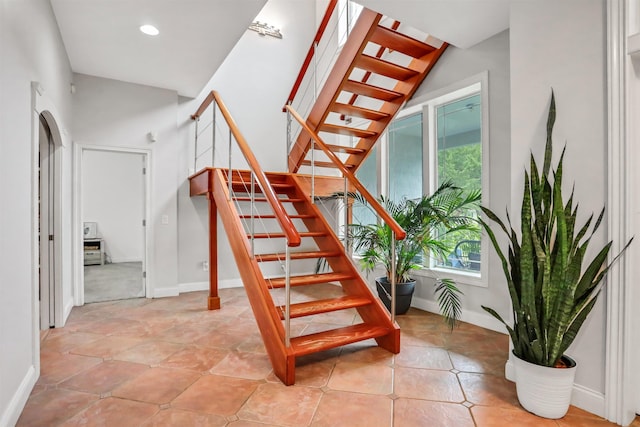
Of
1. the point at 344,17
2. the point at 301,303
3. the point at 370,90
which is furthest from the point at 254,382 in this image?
the point at 344,17

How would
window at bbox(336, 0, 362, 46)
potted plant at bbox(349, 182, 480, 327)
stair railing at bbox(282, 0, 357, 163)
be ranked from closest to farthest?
potted plant at bbox(349, 182, 480, 327) → window at bbox(336, 0, 362, 46) → stair railing at bbox(282, 0, 357, 163)

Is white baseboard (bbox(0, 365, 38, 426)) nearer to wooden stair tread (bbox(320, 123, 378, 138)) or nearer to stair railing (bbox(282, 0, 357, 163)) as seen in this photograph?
wooden stair tread (bbox(320, 123, 378, 138))

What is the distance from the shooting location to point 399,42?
3207 mm

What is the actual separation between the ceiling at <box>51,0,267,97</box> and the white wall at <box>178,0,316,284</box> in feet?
3.14

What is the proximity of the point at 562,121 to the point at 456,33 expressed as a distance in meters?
1.42

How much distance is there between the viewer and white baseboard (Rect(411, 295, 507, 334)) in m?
3.04

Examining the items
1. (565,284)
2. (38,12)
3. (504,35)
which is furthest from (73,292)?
(504,35)

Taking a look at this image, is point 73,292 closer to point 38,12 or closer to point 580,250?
point 38,12

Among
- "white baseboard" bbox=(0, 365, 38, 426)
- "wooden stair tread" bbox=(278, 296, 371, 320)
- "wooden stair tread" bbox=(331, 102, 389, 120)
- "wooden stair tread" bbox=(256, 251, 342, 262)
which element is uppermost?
"wooden stair tread" bbox=(331, 102, 389, 120)

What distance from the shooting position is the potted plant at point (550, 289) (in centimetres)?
171

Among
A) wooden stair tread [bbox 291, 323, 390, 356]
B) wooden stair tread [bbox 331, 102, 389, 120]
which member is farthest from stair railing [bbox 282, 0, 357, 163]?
wooden stair tread [bbox 291, 323, 390, 356]

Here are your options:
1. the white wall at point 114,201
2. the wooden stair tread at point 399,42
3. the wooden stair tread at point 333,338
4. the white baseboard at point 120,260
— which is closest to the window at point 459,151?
the wooden stair tread at point 399,42

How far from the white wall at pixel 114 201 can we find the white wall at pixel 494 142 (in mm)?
6811

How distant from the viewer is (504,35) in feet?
9.57
